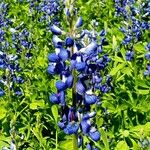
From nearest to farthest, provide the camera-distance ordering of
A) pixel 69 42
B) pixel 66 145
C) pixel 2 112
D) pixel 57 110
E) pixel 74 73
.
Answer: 1. pixel 69 42
2. pixel 74 73
3. pixel 66 145
4. pixel 57 110
5. pixel 2 112

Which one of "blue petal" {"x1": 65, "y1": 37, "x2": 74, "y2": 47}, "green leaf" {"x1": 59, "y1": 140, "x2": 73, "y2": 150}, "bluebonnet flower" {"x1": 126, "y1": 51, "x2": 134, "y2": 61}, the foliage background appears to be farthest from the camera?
"bluebonnet flower" {"x1": 126, "y1": 51, "x2": 134, "y2": 61}

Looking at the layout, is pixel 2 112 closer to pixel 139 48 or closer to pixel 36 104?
pixel 36 104

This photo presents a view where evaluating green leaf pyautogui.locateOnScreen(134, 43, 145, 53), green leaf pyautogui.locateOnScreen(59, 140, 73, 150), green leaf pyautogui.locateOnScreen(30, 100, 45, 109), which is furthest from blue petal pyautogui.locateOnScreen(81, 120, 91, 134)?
green leaf pyautogui.locateOnScreen(134, 43, 145, 53)

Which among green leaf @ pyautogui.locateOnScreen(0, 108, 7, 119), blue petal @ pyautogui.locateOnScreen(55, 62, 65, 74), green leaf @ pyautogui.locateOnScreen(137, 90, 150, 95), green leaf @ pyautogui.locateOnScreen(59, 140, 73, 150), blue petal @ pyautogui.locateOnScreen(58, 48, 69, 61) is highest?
blue petal @ pyautogui.locateOnScreen(58, 48, 69, 61)

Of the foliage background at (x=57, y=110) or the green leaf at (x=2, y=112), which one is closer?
the foliage background at (x=57, y=110)

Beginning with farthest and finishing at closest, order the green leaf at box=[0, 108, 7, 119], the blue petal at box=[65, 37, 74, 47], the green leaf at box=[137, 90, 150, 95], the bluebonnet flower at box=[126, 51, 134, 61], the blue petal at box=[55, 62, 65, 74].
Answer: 1. the bluebonnet flower at box=[126, 51, 134, 61]
2. the green leaf at box=[0, 108, 7, 119]
3. the green leaf at box=[137, 90, 150, 95]
4. the blue petal at box=[55, 62, 65, 74]
5. the blue petal at box=[65, 37, 74, 47]

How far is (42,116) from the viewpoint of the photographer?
12.7 ft

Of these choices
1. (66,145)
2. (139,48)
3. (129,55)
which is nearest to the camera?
(66,145)

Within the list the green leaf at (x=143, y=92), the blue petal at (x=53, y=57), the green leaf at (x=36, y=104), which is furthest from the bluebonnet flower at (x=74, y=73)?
the green leaf at (x=36, y=104)

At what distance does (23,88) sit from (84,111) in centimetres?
198

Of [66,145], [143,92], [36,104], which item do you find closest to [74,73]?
[66,145]

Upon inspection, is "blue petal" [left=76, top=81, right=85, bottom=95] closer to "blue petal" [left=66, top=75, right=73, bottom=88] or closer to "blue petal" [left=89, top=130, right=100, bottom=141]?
"blue petal" [left=66, top=75, right=73, bottom=88]

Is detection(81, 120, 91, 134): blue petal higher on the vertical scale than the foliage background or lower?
higher

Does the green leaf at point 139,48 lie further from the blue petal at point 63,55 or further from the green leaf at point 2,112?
the blue petal at point 63,55
